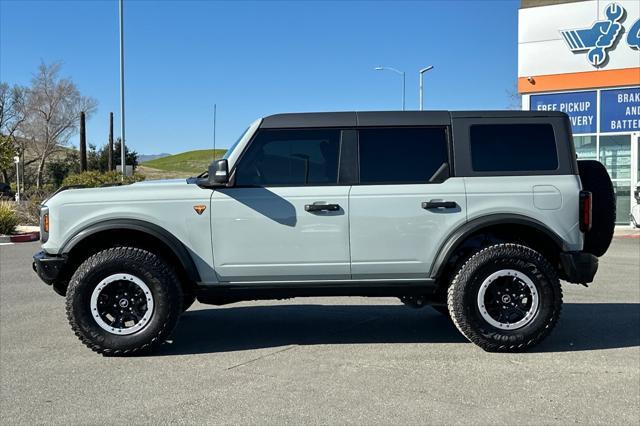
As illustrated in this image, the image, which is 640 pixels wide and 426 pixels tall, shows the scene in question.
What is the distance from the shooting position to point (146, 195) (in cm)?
527

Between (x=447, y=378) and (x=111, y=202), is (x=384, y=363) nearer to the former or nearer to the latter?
(x=447, y=378)

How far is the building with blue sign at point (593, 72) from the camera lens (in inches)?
712

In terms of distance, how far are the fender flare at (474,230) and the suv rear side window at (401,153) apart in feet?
1.76

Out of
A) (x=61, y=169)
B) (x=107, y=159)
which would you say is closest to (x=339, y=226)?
(x=107, y=159)

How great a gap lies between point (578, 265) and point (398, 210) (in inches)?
63.6

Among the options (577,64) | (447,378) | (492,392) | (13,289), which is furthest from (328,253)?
(577,64)

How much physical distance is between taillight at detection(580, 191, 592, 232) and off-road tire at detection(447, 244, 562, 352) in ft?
1.59

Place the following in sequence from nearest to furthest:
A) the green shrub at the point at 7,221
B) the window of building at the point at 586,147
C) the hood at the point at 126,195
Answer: the hood at the point at 126,195, the green shrub at the point at 7,221, the window of building at the point at 586,147

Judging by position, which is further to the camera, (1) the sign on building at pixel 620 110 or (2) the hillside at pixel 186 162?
(2) the hillside at pixel 186 162

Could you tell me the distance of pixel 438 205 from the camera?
527cm

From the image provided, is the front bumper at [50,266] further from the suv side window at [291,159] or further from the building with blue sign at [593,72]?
the building with blue sign at [593,72]

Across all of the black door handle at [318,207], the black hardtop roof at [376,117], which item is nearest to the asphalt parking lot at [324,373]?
the black door handle at [318,207]

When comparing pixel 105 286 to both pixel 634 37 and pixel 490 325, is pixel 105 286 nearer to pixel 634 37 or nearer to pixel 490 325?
pixel 490 325

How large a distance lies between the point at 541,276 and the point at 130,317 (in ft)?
11.5
